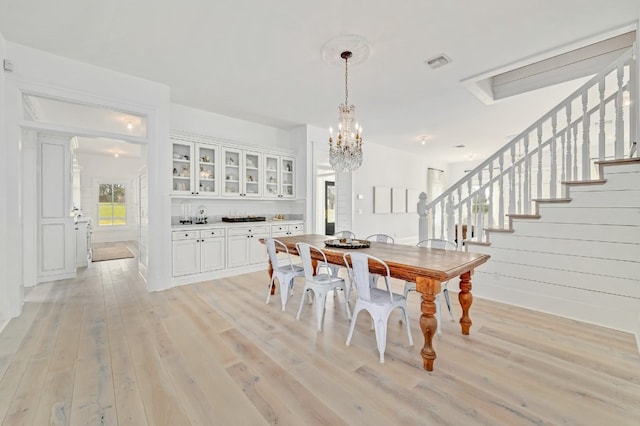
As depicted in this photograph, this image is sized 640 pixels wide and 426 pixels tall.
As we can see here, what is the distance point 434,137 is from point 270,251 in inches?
205

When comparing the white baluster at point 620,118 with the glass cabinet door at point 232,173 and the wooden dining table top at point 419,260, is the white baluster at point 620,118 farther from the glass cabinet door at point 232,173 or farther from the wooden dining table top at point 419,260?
the glass cabinet door at point 232,173

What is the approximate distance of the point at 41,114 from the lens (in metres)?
4.86

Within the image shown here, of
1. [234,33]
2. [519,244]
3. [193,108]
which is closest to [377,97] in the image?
[234,33]

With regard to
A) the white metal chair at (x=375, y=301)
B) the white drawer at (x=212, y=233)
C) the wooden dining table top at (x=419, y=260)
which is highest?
the white drawer at (x=212, y=233)

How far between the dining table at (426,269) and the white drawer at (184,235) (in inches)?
91.0

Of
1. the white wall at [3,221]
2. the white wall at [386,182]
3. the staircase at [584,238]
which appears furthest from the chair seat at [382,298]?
the white wall at [386,182]

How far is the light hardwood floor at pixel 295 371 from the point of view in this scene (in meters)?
1.68

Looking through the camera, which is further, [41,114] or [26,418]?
[41,114]

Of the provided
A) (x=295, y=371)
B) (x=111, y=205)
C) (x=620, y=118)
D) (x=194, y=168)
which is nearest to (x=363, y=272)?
(x=295, y=371)

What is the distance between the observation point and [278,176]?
5699 millimetres

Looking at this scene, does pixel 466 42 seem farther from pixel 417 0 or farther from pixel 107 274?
pixel 107 274

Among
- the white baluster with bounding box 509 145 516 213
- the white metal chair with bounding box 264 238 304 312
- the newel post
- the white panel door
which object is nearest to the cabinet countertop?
the white metal chair with bounding box 264 238 304 312

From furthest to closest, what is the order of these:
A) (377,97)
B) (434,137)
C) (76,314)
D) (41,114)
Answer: (434,137) → (41,114) → (377,97) → (76,314)

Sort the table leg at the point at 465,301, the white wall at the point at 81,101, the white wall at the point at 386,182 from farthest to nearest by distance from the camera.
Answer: the white wall at the point at 386,182
the white wall at the point at 81,101
the table leg at the point at 465,301
